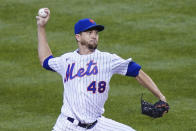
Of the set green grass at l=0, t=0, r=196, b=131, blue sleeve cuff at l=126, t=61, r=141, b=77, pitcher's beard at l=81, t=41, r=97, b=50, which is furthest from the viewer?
green grass at l=0, t=0, r=196, b=131

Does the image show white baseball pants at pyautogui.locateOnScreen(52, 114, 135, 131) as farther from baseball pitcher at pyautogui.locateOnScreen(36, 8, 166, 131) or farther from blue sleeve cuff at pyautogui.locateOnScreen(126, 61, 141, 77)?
blue sleeve cuff at pyautogui.locateOnScreen(126, 61, 141, 77)

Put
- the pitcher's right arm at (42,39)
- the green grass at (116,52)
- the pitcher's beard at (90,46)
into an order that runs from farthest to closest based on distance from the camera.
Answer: the green grass at (116,52) < the pitcher's right arm at (42,39) < the pitcher's beard at (90,46)

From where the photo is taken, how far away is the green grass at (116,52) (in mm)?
9641

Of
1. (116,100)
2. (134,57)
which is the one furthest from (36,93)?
(134,57)

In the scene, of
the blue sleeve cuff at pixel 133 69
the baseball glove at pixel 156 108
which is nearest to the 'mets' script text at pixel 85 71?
the blue sleeve cuff at pixel 133 69

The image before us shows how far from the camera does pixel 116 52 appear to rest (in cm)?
1232

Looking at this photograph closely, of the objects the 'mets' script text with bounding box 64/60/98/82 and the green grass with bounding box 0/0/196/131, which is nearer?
the 'mets' script text with bounding box 64/60/98/82

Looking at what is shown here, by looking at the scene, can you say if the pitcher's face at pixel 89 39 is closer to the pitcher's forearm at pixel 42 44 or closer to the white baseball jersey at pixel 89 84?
the white baseball jersey at pixel 89 84

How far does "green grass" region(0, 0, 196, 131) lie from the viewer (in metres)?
9.64

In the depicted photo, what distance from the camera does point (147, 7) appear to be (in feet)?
47.2

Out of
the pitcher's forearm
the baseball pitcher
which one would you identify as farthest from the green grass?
the baseball pitcher

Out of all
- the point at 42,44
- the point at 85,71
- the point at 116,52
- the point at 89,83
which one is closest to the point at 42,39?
the point at 42,44

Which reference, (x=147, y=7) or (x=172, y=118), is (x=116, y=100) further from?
(x=147, y=7)

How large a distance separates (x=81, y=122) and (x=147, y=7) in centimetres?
845
